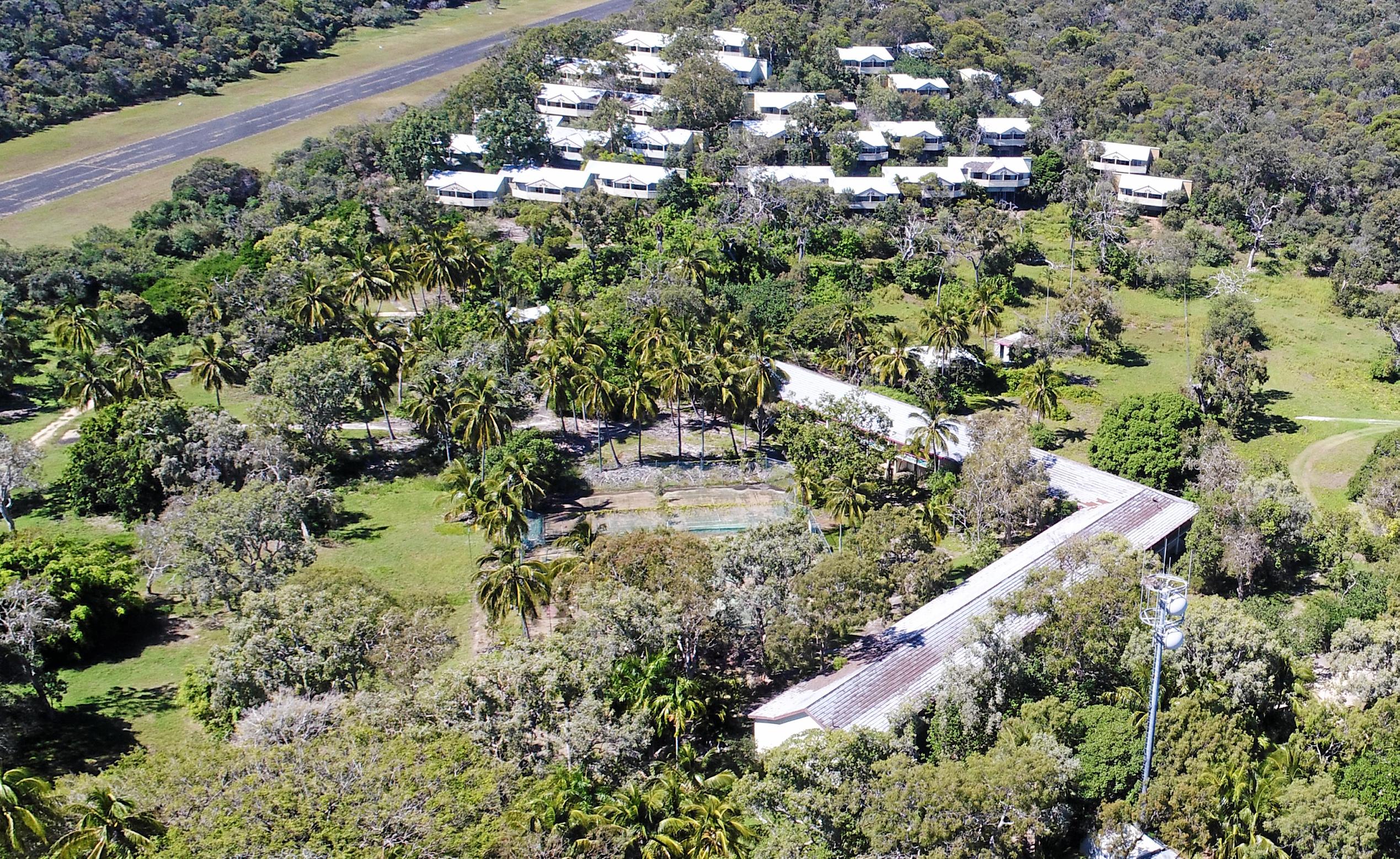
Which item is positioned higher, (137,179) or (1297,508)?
(137,179)

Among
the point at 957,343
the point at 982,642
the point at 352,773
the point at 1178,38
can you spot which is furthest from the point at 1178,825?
the point at 1178,38

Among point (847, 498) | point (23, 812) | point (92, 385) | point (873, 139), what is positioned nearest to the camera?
point (23, 812)

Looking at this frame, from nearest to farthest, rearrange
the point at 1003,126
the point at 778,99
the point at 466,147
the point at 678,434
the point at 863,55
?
the point at 678,434 → the point at 466,147 → the point at 1003,126 → the point at 778,99 → the point at 863,55

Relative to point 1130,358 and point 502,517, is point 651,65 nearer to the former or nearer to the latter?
point 1130,358

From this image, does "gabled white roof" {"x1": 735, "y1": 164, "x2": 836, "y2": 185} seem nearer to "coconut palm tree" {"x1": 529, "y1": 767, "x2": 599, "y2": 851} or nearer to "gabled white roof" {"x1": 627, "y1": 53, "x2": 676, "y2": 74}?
"gabled white roof" {"x1": 627, "y1": 53, "x2": 676, "y2": 74}

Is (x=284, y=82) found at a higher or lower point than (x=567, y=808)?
higher

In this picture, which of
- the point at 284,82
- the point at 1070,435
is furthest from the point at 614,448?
the point at 284,82

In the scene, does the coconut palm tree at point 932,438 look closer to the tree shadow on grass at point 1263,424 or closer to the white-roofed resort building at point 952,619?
the white-roofed resort building at point 952,619

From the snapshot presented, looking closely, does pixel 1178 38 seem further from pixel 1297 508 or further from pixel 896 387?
pixel 1297 508
